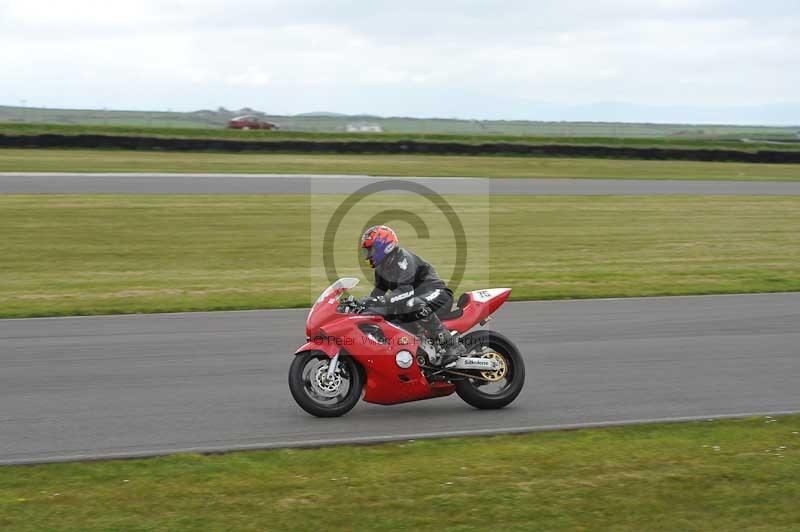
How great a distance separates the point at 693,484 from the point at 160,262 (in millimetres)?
13923

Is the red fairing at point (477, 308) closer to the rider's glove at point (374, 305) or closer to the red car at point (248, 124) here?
the rider's glove at point (374, 305)

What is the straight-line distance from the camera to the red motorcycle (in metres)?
8.40

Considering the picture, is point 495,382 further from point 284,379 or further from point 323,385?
point 284,379

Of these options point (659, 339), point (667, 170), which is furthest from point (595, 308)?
point (667, 170)

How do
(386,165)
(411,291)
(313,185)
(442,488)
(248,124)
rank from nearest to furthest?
(442,488) → (411,291) → (313,185) → (386,165) → (248,124)

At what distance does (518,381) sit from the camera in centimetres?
884

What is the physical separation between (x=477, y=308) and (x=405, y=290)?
78 centimetres

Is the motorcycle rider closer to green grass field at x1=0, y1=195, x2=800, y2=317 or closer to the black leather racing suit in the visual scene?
the black leather racing suit

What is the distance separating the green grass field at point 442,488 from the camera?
19.5ft

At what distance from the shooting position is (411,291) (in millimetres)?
8461

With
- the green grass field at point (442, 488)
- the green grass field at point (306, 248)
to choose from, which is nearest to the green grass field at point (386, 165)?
the green grass field at point (306, 248)

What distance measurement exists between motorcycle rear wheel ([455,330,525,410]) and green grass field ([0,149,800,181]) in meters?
28.0

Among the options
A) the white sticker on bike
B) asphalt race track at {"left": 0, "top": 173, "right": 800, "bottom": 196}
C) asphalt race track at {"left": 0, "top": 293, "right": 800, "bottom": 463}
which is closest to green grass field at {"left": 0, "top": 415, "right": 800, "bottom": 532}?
asphalt race track at {"left": 0, "top": 293, "right": 800, "bottom": 463}

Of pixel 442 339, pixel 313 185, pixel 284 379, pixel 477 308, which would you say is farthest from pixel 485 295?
pixel 313 185
